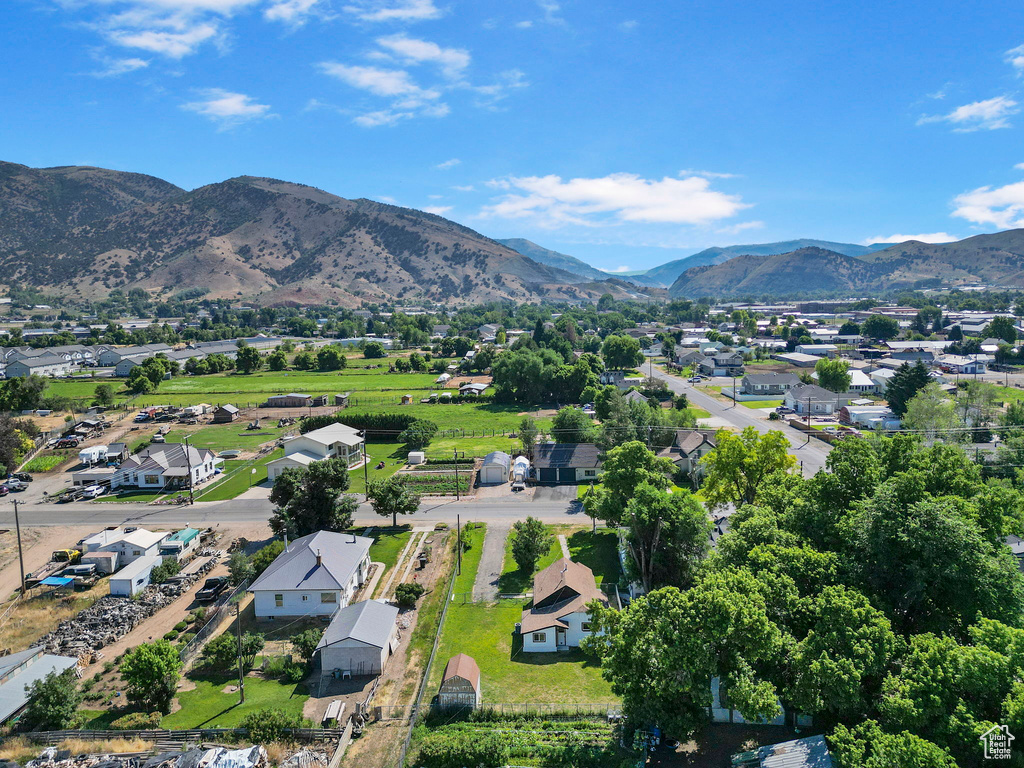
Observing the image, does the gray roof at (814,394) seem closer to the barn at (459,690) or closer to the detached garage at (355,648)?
the detached garage at (355,648)

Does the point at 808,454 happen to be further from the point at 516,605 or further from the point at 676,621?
the point at 676,621

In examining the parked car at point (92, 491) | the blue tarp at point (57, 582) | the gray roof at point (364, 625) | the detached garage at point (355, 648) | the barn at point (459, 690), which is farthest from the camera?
the parked car at point (92, 491)

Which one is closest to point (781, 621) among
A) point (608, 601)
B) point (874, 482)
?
point (874, 482)

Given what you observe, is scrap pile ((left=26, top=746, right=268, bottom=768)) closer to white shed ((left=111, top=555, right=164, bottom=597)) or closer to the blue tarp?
white shed ((left=111, top=555, right=164, bottom=597))

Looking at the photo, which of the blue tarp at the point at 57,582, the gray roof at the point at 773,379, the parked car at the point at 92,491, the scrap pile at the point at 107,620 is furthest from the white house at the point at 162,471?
the gray roof at the point at 773,379

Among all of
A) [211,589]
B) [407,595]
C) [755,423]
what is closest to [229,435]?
[211,589]

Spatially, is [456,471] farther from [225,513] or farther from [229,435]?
[229,435]
